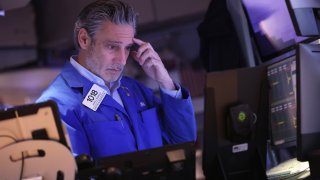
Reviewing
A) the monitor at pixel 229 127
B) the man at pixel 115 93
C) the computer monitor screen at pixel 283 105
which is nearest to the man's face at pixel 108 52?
the man at pixel 115 93

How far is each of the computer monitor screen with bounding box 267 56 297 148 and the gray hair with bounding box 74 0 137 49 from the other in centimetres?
81

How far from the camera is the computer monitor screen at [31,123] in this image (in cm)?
144

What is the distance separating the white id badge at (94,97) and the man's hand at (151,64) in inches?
11.4

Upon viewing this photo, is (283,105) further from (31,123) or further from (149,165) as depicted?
(31,123)

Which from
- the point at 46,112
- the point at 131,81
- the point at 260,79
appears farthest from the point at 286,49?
the point at 46,112

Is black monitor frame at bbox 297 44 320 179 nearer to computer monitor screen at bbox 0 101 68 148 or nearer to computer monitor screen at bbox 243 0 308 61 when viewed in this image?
computer monitor screen at bbox 243 0 308 61

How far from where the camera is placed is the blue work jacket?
2.08 m

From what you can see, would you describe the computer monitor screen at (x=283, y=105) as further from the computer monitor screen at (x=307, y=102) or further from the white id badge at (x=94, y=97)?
the white id badge at (x=94, y=97)

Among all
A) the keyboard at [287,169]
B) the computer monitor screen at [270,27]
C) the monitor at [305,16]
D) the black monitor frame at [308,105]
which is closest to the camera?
the black monitor frame at [308,105]

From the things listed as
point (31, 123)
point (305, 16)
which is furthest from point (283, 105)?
point (31, 123)

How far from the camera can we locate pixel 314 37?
2137 mm

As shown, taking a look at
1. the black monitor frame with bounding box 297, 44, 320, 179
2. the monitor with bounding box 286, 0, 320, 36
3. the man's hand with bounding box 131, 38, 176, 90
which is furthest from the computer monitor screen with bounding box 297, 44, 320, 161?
the man's hand with bounding box 131, 38, 176, 90

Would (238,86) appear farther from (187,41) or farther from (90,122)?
(187,41)

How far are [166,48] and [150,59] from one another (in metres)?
1.06
